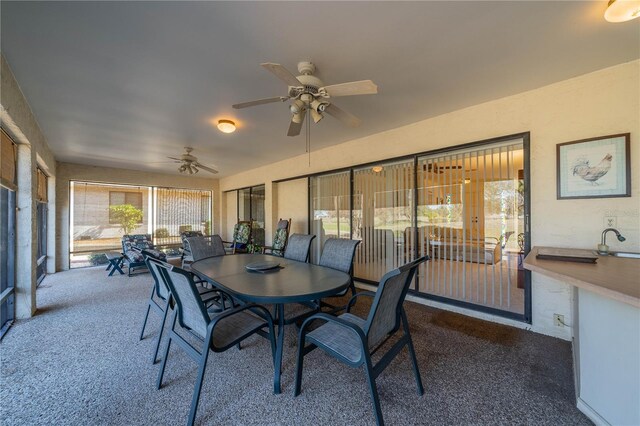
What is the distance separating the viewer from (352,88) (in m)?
1.97

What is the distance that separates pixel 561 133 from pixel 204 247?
4.52 metres

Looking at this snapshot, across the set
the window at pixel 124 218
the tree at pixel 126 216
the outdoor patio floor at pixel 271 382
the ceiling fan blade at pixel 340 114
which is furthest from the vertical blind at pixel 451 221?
the tree at pixel 126 216

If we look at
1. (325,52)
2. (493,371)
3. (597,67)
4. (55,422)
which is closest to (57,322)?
(55,422)

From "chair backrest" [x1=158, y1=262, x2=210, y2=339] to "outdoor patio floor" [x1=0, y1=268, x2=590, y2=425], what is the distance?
542mm

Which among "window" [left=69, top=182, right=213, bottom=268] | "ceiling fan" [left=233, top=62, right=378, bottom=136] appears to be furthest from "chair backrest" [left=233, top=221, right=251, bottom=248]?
"ceiling fan" [left=233, top=62, right=378, bottom=136]

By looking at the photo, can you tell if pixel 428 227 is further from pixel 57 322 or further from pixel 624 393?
pixel 57 322

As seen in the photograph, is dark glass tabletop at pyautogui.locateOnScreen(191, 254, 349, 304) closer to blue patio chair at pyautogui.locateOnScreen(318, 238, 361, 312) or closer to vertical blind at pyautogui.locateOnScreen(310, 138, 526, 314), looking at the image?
blue patio chair at pyautogui.locateOnScreen(318, 238, 361, 312)

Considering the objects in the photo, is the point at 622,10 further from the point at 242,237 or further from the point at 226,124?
the point at 242,237

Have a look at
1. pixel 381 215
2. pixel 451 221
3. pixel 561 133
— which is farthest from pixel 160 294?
pixel 561 133

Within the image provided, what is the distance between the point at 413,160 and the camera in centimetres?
362

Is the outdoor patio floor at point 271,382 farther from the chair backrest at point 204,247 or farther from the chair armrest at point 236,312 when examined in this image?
the chair backrest at point 204,247

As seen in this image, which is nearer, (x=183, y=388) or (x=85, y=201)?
(x=183, y=388)

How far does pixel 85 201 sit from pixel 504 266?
30.2ft

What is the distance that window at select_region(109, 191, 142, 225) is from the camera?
22.8ft
